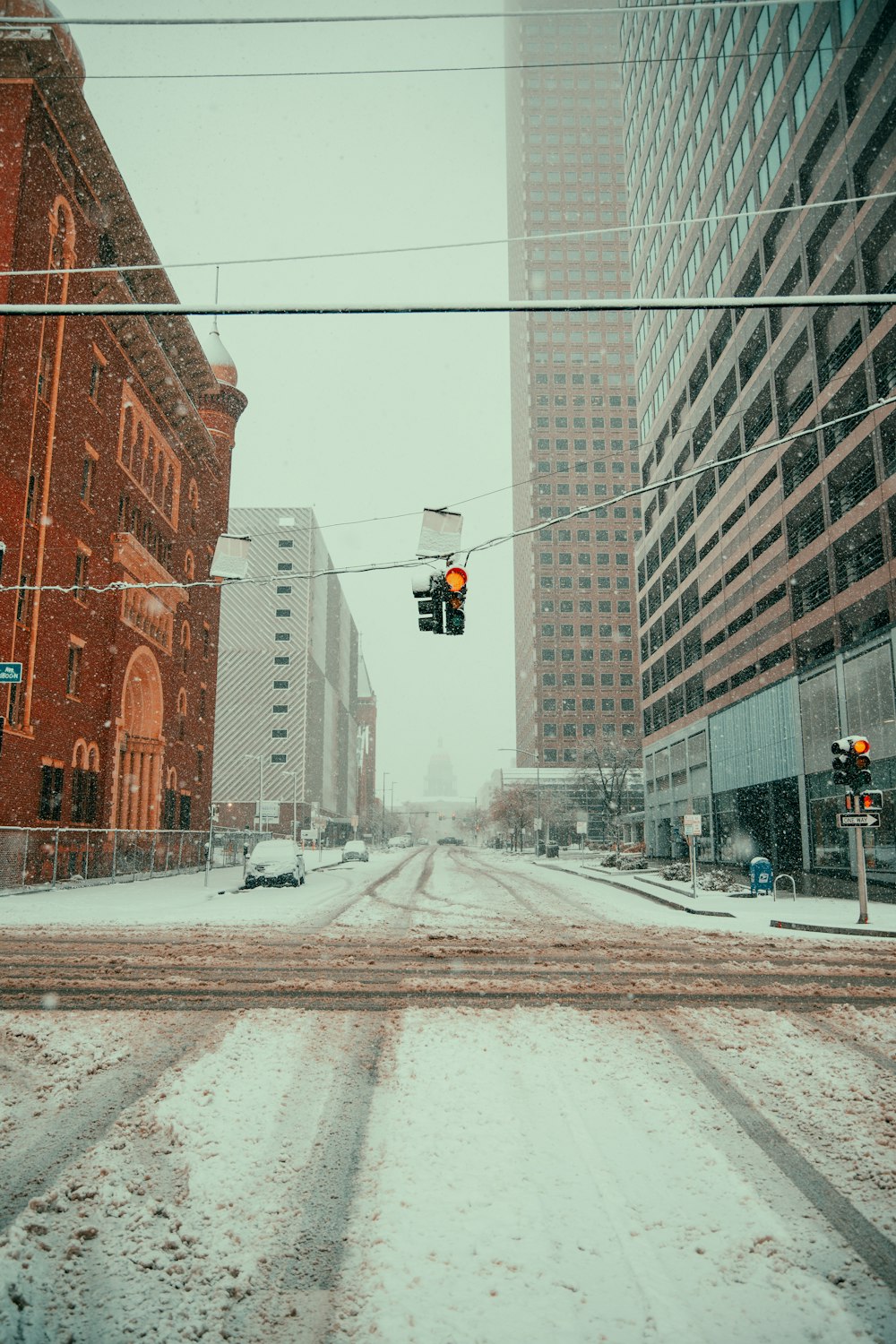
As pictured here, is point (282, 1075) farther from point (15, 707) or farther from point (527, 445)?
point (527, 445)

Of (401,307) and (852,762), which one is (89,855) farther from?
(401,307)

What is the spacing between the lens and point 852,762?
18.5 m

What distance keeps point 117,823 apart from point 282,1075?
113ft

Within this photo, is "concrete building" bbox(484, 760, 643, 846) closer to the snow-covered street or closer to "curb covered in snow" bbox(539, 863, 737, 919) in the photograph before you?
"curb covered in snow" bbox(539, 863, 737, 919)

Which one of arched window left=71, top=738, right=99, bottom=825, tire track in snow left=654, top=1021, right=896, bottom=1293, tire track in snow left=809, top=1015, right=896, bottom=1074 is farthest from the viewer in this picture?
arched window left=71, top=738, right=99, bottom=825

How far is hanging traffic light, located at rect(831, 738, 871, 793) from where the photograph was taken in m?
18.4

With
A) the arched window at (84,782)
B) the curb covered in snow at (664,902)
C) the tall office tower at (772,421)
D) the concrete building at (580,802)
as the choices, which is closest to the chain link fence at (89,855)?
the arched window at (84,782)

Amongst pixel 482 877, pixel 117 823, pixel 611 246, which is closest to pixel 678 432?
pixel 482 877

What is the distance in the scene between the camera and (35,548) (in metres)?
28.5

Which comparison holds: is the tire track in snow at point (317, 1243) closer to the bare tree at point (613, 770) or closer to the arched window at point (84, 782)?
the arched window at point (84, 782)

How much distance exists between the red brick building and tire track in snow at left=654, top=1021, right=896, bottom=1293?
14.1 m

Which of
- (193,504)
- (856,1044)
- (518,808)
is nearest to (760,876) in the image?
(856,1044)

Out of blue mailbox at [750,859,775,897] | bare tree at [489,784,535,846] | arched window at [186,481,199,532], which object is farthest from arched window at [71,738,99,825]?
bare tree at [489,784,535,846]

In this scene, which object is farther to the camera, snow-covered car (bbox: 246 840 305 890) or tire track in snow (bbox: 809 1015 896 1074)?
snow-covered car (bbox: 246 840 305 890)
